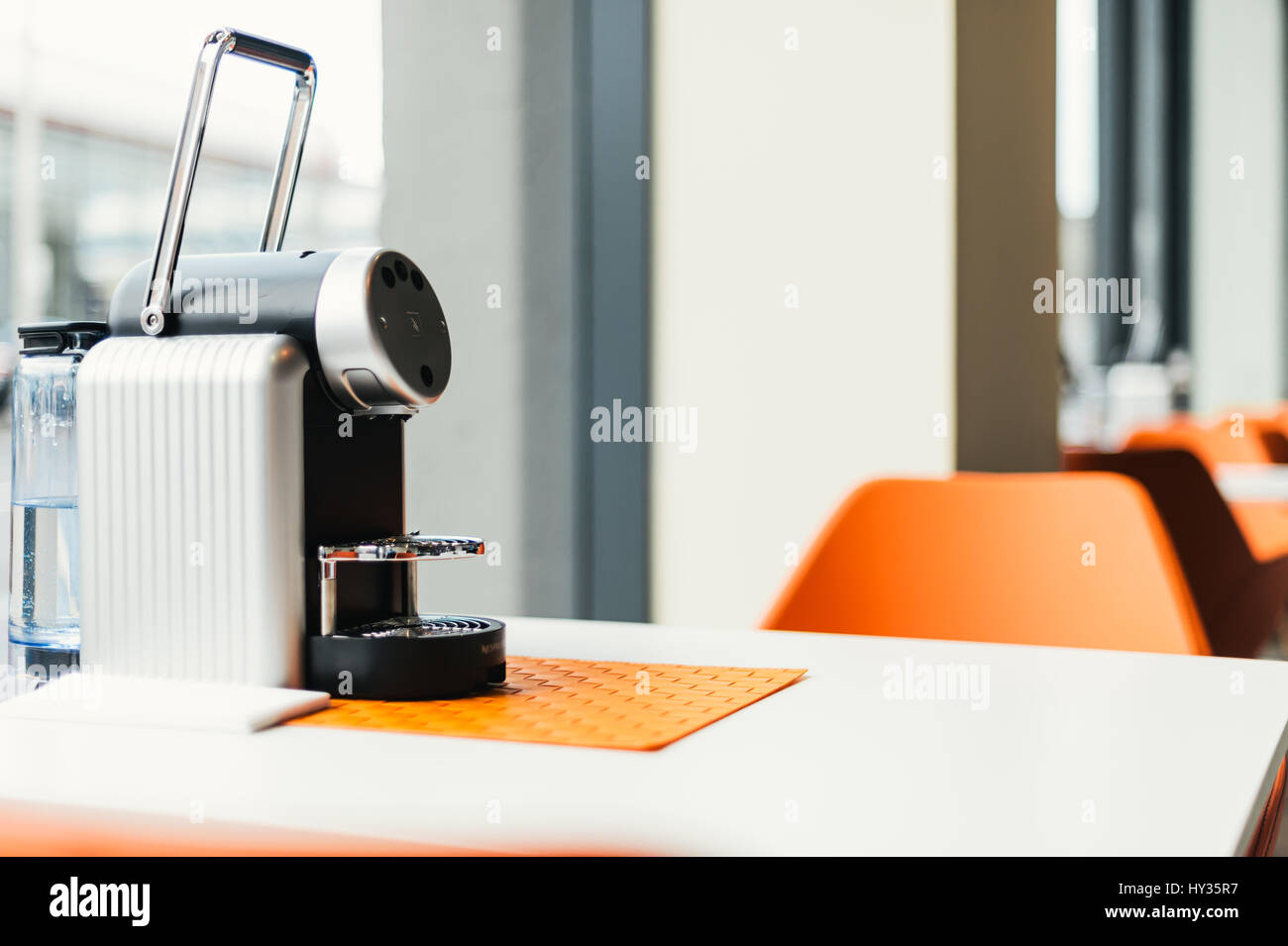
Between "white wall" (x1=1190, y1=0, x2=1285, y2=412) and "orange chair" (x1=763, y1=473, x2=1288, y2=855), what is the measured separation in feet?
17.8

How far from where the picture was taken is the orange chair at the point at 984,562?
1456 mm

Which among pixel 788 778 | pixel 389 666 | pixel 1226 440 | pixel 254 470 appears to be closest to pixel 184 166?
pixel 254 470

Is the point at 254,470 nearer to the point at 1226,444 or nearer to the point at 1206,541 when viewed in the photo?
the point at 1206,541

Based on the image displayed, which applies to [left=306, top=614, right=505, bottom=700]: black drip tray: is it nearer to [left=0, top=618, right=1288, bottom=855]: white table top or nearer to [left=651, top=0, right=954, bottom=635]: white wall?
[left=0, top=618, right=1288, bottom=855]: white table top

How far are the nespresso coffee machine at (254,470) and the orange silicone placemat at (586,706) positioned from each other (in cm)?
3

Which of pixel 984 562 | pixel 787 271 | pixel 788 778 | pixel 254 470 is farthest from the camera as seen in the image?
pixel 787 271

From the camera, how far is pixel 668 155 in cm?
232

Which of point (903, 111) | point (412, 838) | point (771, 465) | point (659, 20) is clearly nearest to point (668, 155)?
point (659, 20)

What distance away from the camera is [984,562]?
5.09ft

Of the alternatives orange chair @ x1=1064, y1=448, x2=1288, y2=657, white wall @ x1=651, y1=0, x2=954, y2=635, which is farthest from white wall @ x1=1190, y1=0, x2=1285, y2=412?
white wall @ x1=651, y1=0, x2=954, y2=635

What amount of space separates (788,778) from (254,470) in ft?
1.25

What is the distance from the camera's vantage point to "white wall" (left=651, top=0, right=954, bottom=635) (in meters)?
2.08

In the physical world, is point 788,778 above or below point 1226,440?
below

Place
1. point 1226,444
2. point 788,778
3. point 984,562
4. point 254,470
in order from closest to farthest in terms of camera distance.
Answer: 1. point 788,778
2. point 254,470
3. point 984,562
4. point 1226,444
